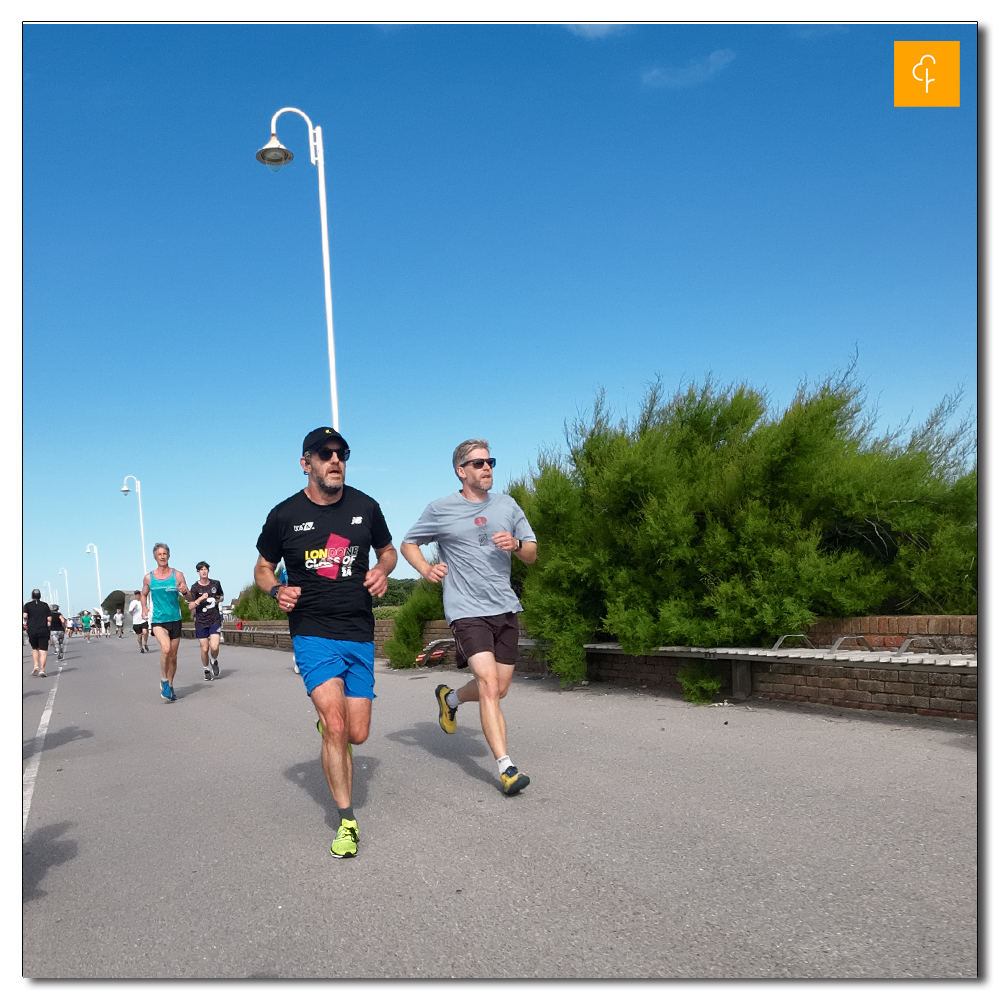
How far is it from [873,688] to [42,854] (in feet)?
19.0

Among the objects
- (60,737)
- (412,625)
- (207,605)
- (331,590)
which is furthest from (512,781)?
(207,605)

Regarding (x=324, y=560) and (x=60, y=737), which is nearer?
(x=324, y=560)

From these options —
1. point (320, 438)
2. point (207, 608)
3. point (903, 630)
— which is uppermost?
point (320, 438)

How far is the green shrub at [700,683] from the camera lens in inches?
336

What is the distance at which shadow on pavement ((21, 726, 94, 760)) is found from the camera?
28.8ft

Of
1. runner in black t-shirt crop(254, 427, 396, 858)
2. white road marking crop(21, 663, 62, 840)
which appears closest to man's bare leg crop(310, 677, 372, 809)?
runner in black t-shirt crop(254, 427, 396, 858)

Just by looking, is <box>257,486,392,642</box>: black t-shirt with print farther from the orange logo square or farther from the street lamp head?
the street lamp head

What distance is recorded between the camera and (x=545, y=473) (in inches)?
400

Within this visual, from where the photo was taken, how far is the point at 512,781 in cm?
528

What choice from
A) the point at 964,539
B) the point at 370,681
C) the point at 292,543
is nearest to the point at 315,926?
the point at 370,681

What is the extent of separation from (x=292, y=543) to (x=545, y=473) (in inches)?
220

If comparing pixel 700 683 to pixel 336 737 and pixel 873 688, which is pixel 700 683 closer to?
pixel 873 688

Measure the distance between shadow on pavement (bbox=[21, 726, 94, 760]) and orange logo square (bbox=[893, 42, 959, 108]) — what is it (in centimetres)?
836

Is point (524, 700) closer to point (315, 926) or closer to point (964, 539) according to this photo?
point (964, 539)
